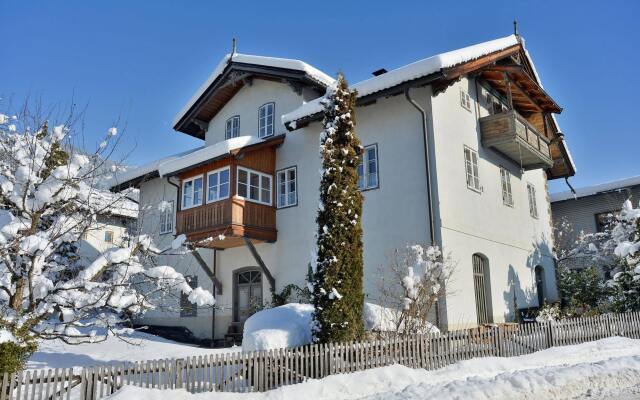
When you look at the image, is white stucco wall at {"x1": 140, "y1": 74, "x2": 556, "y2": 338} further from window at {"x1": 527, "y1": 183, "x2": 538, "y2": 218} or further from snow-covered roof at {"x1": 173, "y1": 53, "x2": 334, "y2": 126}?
snow-covered roof at {"x1": 173, "y1": 53, "x2": 334, "y2": 126}

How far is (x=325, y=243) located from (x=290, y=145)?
8.24m

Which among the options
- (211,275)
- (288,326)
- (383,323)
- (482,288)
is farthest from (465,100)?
(211,275)

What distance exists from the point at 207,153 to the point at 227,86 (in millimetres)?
5368

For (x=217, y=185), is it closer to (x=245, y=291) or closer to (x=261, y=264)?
(x=261, y=264)

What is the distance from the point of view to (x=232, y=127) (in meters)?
21.7

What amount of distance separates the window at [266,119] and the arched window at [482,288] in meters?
9.03

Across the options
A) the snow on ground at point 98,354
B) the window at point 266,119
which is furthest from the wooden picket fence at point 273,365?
the window at point 266,119

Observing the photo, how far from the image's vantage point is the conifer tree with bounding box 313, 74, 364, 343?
1044 cm

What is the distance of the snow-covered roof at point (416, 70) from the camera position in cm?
1426

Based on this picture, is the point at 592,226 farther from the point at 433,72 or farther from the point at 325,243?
the point at 325,243

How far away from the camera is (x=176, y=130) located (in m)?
23.5

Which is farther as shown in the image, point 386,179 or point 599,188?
point 599,188

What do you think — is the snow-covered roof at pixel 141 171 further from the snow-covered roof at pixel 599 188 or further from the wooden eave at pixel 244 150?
the snow-covered roof at pixel 599 188

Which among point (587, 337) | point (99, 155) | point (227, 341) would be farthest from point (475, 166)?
point (99, 155)
